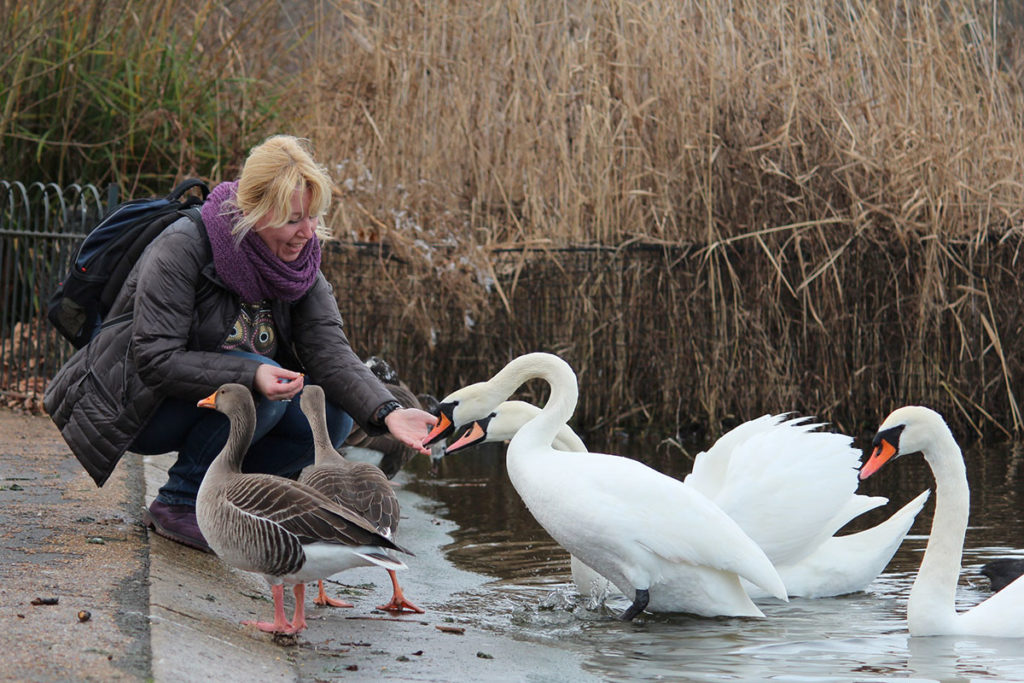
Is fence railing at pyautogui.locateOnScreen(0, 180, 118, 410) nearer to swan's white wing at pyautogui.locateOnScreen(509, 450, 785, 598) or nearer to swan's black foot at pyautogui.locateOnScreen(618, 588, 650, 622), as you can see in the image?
swan's white wing at pyautogui.locateOnScreen(509, 450, 785, 598)

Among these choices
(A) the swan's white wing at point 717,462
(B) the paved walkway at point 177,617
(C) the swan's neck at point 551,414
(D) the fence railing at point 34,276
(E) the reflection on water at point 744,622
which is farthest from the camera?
(D) the fence railing at point 34,276

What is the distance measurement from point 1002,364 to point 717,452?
13.5 feet

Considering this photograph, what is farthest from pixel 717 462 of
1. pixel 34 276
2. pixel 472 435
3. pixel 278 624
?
pixel 34 276

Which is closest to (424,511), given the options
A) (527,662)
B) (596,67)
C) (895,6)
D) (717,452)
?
(717,452)

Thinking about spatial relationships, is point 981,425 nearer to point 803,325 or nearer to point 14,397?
point 803,325

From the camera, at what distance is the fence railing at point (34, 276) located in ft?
27.4

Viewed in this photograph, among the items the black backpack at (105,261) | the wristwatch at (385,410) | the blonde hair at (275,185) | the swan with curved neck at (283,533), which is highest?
the blonde hair at (275,185)

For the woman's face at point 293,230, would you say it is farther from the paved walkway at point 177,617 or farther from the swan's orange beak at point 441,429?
the paved walkway at point 177,617

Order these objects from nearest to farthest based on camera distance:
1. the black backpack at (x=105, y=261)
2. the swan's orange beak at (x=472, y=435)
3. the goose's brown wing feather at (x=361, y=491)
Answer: the goose's brown wing feather at (x=361, y=491) < the black backpack at (x=105, y=261) < the swan's orange beak at (x=472, y=435)

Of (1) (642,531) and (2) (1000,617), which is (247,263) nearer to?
(1) (642,531)

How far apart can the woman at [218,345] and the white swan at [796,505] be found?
0.67 meters

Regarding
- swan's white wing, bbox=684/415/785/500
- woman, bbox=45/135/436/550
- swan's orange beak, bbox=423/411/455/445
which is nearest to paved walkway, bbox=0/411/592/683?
woman, bbox=45/135/436/550

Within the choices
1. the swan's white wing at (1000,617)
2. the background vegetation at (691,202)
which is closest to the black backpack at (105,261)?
the swan's white wing at (1000,617)

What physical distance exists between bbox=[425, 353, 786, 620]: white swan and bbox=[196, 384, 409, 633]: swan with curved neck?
767mm
